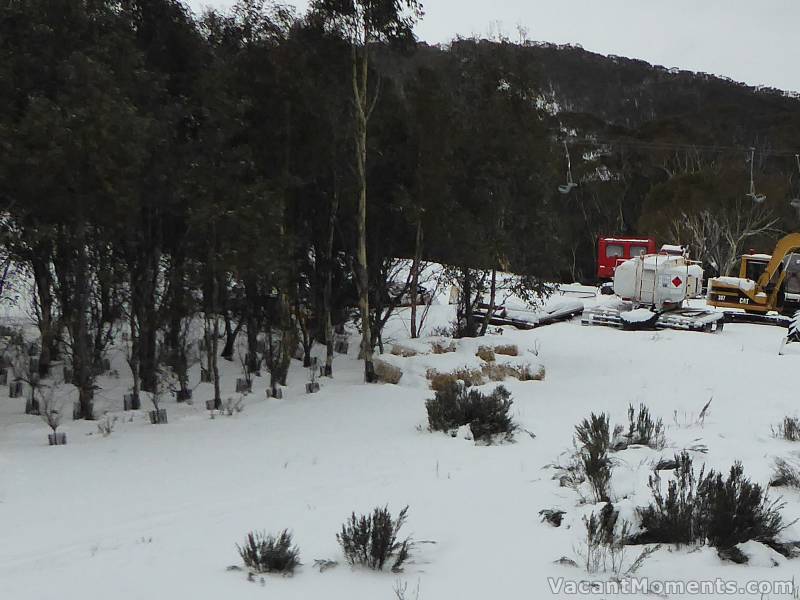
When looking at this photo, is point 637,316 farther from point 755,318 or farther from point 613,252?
point 613,252

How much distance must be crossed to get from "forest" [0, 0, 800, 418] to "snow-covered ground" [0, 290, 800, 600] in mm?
1979

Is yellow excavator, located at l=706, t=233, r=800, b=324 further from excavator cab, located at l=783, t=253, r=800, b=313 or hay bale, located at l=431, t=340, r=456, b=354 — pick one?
hay bale, located at l=431, t=340, r=456, b=354

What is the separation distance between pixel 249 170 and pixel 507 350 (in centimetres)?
709

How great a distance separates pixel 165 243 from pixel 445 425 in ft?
21.1

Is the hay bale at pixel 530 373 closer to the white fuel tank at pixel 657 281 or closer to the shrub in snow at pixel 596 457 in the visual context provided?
the shrub in snow at pixel 596 457

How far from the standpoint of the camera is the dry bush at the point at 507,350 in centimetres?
1520

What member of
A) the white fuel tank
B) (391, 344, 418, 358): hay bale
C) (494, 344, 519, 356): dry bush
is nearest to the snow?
the white fuel tank

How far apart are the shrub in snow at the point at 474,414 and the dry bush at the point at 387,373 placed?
3.39 meters

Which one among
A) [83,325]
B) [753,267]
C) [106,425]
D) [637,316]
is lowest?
[106,425]

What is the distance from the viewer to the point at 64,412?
10.6m

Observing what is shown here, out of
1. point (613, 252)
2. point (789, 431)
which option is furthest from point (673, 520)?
point (613, 252)

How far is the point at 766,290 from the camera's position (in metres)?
23.0

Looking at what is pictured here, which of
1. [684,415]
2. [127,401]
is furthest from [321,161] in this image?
[684,415]

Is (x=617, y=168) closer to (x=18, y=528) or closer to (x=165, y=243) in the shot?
(x=165, y=243)
